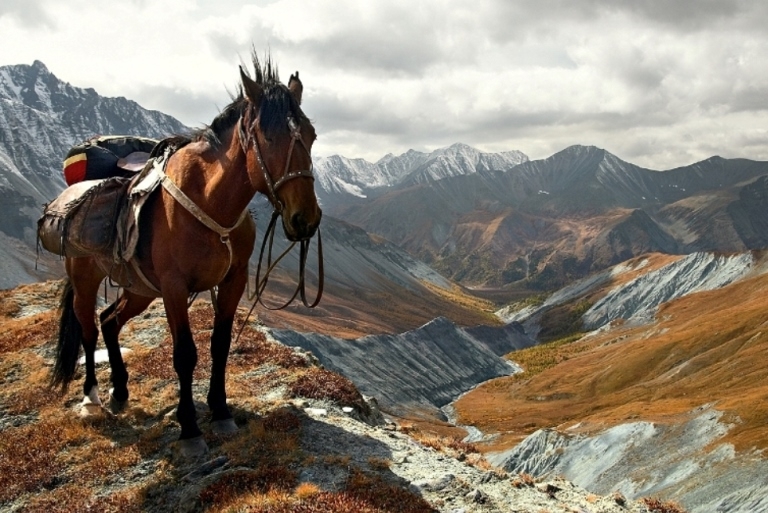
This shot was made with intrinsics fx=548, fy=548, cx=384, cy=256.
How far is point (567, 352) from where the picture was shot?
484 feet

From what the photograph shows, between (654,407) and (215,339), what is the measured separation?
211ft

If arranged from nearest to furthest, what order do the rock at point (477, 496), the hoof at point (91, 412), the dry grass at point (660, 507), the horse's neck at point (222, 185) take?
the rock at point (477, 496) → the horse's neck at point (222, 185) → the dry grass at point (660, 507) → the hoof at point (91, 412)

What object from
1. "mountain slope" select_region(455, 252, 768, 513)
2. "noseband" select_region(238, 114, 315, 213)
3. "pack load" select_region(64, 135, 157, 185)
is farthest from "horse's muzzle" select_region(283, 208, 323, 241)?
"mountain slope" select_region(455, 252, 768, 513)

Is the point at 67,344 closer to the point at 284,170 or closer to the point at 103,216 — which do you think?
the point at 103,216

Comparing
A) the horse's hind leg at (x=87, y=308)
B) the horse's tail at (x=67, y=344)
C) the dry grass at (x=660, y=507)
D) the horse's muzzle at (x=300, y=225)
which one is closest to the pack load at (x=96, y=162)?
the horse's hind leg at (x=87, y=308)

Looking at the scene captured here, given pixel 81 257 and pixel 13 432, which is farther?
pixel 81 257

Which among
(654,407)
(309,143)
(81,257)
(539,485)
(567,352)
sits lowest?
(567,352)

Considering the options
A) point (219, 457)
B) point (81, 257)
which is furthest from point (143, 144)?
point (219, 457)

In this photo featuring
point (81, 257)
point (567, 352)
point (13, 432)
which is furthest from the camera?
point (567, 352)

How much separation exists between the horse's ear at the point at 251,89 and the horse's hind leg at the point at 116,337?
5542mm

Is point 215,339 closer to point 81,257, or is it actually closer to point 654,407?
point 81,257

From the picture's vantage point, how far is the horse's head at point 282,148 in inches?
276

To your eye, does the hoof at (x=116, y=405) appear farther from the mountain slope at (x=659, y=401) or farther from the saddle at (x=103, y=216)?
the mountain slope at (x=659, y=401)

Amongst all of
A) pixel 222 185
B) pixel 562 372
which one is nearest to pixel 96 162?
pixel 222 185
